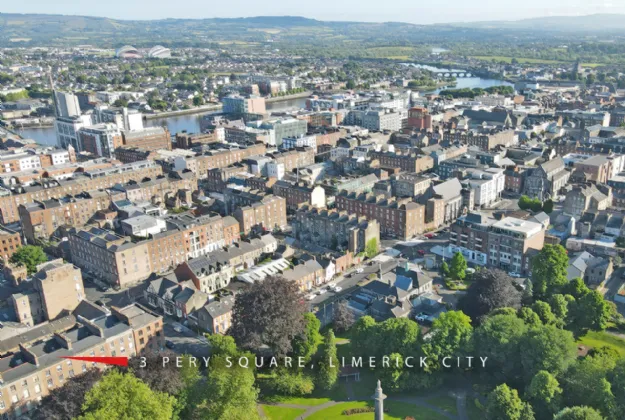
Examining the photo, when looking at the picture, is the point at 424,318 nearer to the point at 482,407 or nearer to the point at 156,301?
the point at 482,407

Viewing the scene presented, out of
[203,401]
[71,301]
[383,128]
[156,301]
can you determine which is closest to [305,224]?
[156,301]

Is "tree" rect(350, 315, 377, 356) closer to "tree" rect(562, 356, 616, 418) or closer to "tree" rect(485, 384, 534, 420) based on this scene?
"tree" rect(485, 384, 534, 420)

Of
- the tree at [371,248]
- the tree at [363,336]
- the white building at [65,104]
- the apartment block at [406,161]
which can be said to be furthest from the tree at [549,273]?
the white building at [65,104]

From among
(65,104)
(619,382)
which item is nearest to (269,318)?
(619,382)

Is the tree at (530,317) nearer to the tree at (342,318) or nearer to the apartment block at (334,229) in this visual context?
the tree at (342,318)

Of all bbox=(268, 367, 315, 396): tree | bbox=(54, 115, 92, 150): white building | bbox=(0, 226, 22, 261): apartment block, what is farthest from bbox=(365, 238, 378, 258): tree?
bbox=(54, 115, 92, 150): white building
